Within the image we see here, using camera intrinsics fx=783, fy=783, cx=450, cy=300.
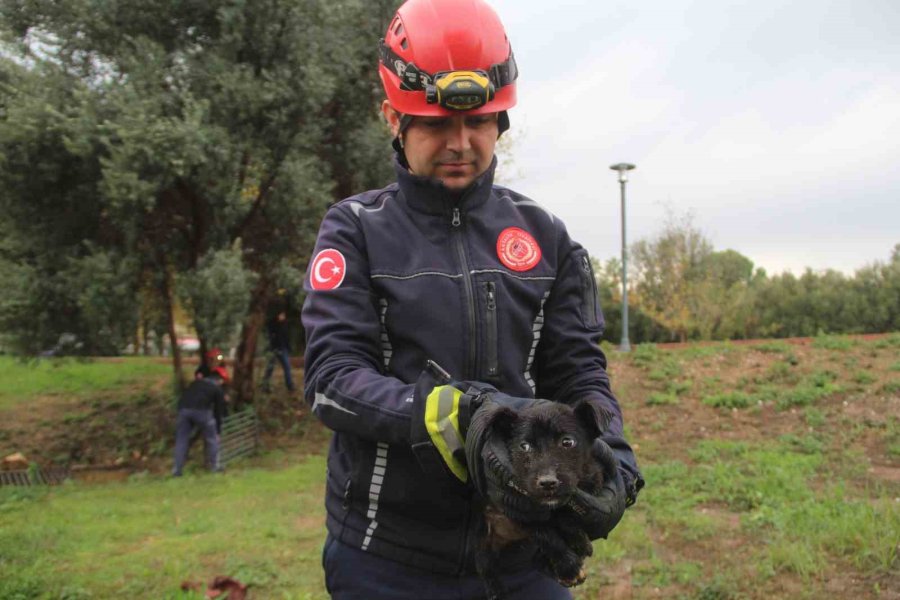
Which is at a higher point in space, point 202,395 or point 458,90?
point 458,90

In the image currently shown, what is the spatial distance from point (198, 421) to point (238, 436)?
44.7 inches

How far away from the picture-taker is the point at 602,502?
157 cm

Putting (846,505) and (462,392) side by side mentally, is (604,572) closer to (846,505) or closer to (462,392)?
(846,505)

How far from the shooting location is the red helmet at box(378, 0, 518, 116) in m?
1.90

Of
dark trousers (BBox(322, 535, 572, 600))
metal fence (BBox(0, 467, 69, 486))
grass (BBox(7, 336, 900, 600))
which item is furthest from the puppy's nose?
metal fence (BBox(0, 467, 69, 486))

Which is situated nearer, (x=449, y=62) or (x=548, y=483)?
(x=548, y=483)

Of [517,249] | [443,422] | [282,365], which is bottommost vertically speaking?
[282,365]

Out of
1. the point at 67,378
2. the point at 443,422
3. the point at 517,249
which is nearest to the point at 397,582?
the point at 443,422

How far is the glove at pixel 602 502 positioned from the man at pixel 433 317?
2cm

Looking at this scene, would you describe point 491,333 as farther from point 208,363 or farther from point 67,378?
point 67,378

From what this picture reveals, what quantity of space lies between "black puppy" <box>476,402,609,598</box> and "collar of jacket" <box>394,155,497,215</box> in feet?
2.15

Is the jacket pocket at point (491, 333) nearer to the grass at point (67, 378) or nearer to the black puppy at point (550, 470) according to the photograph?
the black puppy at point (550, 470)

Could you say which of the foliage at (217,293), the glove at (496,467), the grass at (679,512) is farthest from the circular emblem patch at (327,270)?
the foliage at (217,293)

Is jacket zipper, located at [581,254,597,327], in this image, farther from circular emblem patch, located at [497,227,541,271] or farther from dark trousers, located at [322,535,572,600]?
dark trousers, located at [322,535,572,600]
